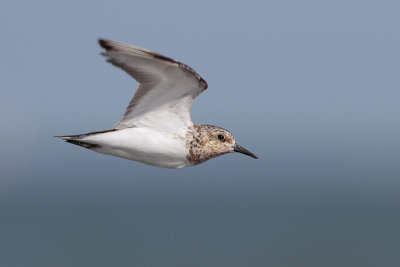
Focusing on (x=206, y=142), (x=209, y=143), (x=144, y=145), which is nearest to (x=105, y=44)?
(x=144, y=145)

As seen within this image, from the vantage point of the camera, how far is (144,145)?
12234 millimetres

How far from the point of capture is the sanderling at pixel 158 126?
38.5ft

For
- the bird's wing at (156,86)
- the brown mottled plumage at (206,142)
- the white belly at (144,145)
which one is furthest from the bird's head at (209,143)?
the bird's wing at (156,86)

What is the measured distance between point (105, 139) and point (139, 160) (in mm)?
809

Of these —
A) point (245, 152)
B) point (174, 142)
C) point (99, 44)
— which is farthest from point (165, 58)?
point (245, 152)

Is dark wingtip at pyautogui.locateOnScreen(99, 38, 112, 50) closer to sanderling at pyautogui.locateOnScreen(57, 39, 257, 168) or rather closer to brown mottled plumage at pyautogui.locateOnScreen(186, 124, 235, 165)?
sanderling at pyautogui.locateOnScreen(57, 39, 257, 168)

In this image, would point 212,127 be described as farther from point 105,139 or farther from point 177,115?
point 105,139

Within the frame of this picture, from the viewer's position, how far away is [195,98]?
12492 mm

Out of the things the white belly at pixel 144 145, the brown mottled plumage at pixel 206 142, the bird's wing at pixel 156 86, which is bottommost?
the white belly at pixel 144 145

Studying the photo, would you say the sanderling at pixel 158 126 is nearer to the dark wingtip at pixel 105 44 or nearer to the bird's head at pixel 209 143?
the bird's head at pixel 209 143

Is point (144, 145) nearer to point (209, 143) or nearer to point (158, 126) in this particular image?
point (158, 126)

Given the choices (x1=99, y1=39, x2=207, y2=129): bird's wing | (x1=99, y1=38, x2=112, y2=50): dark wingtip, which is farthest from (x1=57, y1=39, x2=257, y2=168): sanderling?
(x1=99, y1=38, x2=112, y2=50): dark wingtip

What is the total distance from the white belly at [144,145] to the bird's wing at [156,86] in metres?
0.24

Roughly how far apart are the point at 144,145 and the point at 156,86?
46.9 inches
